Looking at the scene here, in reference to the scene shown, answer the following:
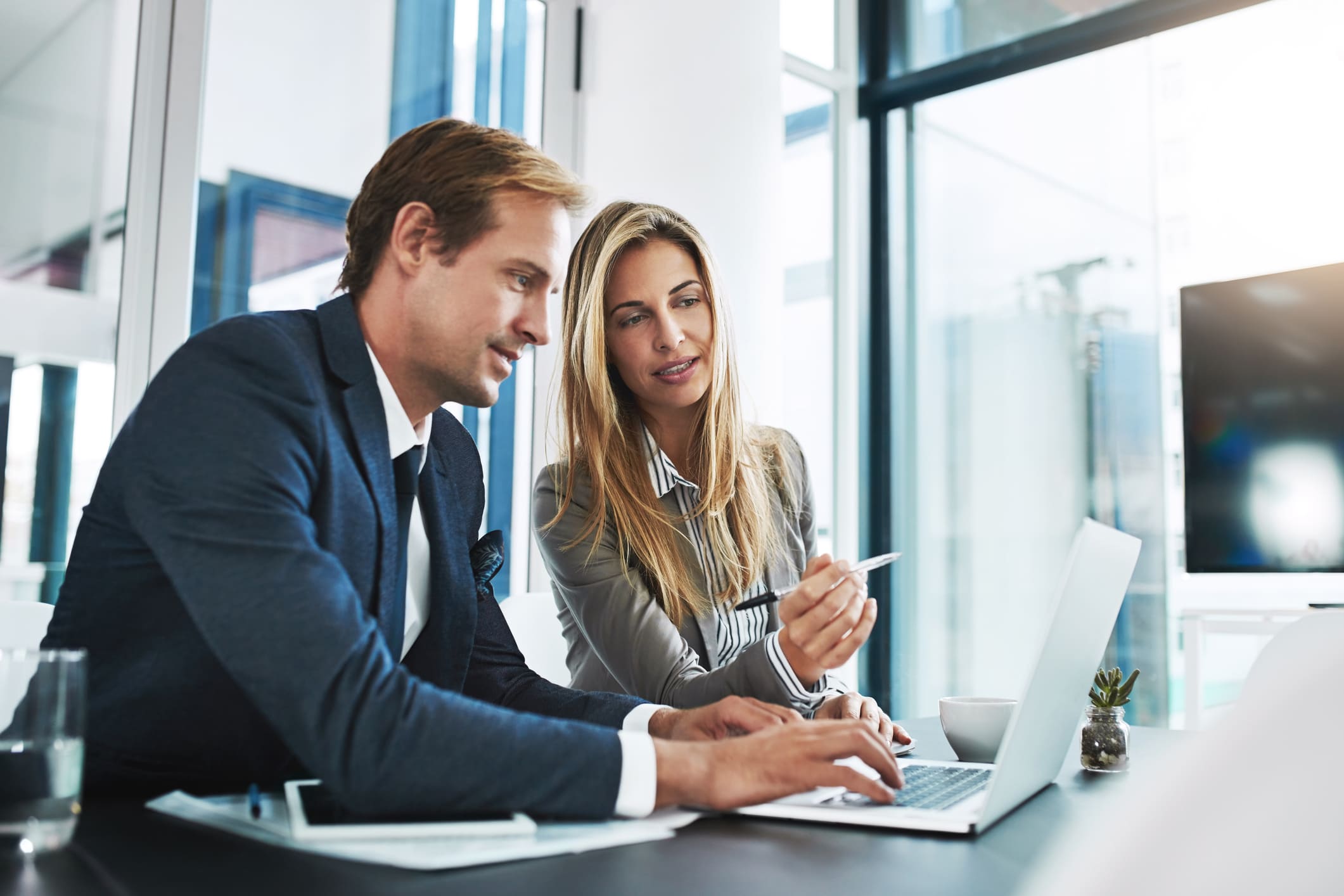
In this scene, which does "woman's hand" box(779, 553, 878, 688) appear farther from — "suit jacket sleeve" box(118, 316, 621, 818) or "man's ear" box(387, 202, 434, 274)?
"man's ear" box(387, 202, 434, 274)

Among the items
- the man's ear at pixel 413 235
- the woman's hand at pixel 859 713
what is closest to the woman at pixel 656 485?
the woman's hand at pixel 859 713

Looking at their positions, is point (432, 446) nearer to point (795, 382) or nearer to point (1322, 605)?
point (1322, 605)

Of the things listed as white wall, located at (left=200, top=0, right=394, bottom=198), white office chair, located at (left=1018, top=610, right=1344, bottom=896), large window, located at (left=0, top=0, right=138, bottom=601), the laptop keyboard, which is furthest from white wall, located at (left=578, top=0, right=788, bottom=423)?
white office chair, located at (left=1018, top=610, right=1344, bottom=896)

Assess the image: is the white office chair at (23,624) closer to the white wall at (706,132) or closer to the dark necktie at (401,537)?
the dark necktie at (401,537)

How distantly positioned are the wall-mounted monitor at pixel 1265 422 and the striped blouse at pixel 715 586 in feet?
4.93

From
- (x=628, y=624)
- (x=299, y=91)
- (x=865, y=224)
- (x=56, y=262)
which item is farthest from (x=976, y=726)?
(x=865, y=224)

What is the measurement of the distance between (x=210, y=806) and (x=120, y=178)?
7.05 ft

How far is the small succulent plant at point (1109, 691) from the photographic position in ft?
3.75

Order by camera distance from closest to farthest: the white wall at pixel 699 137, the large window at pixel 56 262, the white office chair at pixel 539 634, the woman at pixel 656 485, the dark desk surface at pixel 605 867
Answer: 1. the dark desk surface at pixel 605 867
2. the woman at pixel 656 485
3. the white office chair at pixel 539 634
4. the large window at pixel 56 262
5. the white wall at pixel 699 137

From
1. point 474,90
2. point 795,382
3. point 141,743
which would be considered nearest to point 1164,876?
point 141,743

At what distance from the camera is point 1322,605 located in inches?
103

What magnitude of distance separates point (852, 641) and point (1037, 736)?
42cm

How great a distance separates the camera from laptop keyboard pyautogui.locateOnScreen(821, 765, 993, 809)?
2.85 ft

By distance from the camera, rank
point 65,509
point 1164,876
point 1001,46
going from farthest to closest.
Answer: point 1001,46, point 65,509, point 1164,876
